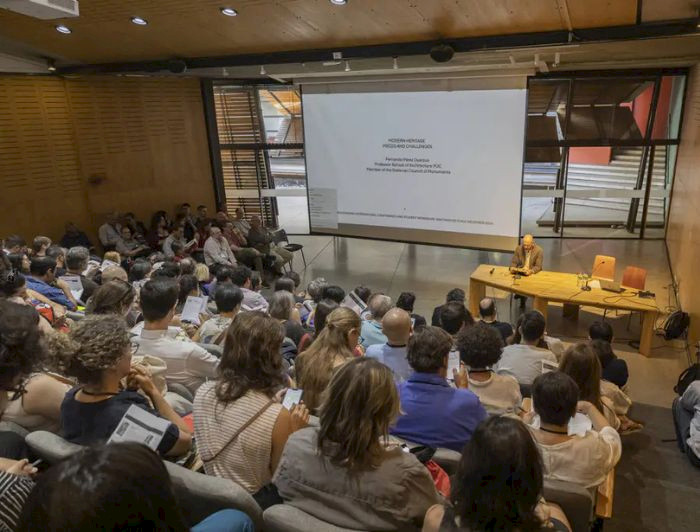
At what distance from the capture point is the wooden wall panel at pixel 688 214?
570cm

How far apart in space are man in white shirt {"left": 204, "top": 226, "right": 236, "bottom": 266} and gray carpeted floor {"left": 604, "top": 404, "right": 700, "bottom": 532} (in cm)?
540

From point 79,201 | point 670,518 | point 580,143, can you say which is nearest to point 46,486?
point 670,518

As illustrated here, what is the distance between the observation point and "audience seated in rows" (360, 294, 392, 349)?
12.5ft

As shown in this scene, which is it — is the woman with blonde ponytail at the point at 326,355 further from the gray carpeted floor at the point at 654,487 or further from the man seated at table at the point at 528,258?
the man seated at table at the point at 528,258

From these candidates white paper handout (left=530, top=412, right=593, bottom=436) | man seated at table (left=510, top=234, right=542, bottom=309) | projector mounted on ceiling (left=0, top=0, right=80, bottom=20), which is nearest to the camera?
white paper handout (left=530, top=412, right=593, bottom=436)

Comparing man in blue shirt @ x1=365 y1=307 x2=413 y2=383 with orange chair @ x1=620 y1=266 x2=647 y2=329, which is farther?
orange chair @ x1=620 y1=266 x2=647 y2=329

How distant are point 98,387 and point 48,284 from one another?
10.6 ft

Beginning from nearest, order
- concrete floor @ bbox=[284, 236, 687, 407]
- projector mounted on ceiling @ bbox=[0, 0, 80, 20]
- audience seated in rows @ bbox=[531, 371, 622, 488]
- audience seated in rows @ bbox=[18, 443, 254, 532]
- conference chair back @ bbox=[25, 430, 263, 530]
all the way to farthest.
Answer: audience seated in rows @ bbox=[18, 443, 254, 532]
conference chair back @ bbox=[25, 430, 263, 530]
audience seated in rows @ bbox=[531, 371, 622, 488]
projector mounted on ceiling @ bbox=[0, 0, 80, 20]
concrete floor @ bbox=[284, 236, 687, 407]

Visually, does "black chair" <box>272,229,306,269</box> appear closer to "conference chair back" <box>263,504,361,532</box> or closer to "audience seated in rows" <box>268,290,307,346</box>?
"audience seated in rows" <box>268,290,307,346</box>

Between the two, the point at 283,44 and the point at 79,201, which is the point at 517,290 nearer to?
the point at 283,44

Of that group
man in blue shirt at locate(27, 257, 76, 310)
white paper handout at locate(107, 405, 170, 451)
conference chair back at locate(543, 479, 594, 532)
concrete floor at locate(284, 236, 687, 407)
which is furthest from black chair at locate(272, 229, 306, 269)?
conference chair back at locate(543, 479, 594, 532)

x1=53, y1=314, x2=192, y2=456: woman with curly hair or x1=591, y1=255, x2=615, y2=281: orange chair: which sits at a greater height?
x1=53, y1=314, x2=192, y2=456: woman with curly hair

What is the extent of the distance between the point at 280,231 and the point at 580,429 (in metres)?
6.97

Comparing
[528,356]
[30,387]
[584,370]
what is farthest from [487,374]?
[30,387]
